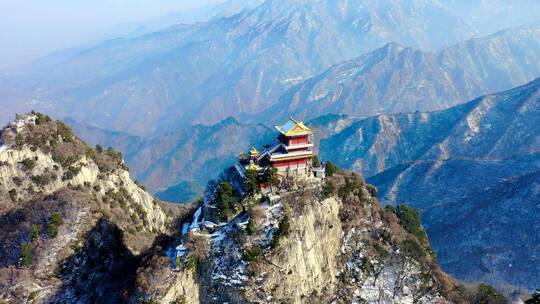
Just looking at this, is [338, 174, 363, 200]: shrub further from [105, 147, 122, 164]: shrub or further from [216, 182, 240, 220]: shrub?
[105, 147, 122, 164]: shrub

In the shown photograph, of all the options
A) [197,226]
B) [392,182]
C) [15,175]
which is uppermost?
[15,175]

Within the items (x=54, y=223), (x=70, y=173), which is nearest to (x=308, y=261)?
(x=54, y=223)

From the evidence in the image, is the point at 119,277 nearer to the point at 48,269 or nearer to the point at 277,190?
the point at 48,269

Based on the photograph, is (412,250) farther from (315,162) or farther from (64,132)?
(64,132)

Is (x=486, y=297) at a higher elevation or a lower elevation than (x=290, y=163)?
lower

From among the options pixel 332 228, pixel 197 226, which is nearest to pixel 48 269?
pixel 197 226

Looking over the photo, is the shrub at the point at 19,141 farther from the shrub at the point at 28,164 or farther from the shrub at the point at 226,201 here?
the shrub at the point at 226,201
